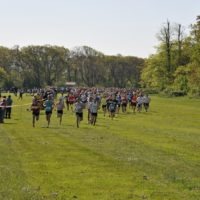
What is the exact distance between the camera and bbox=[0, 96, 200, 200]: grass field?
45.2 feet

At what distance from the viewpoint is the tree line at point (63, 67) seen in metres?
145

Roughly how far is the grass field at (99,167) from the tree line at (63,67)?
109241 mm

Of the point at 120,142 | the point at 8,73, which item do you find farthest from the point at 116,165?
the point at 8,73

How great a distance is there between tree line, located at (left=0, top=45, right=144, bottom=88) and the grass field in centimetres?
10924

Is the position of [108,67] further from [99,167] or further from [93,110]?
[99,167]

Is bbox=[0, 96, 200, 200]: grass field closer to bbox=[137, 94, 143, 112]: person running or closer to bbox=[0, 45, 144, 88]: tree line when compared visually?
bbox=[137, 94, 143, 112]: person running

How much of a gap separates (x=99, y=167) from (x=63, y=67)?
439 feet

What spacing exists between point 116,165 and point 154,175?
2299mm

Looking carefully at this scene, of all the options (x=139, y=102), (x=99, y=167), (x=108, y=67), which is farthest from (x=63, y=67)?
(x=99, y=167)

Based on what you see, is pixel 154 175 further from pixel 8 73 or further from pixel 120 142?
pixel 8 73

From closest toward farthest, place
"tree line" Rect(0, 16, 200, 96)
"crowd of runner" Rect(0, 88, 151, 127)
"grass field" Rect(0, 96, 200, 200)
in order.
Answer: "grass field" Rect(0, 96, 200, 200) → "crowd of runner" Rect(0, 88, 151, 127) → "tree line" Rect(0, 16, 200, 96)

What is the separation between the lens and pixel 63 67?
151m

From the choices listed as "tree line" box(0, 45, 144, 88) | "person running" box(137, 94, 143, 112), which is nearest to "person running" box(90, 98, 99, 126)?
"person running" box(137, 94, 143, 112)

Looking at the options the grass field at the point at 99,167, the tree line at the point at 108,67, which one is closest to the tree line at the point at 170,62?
the tree line at the point at 108,67
